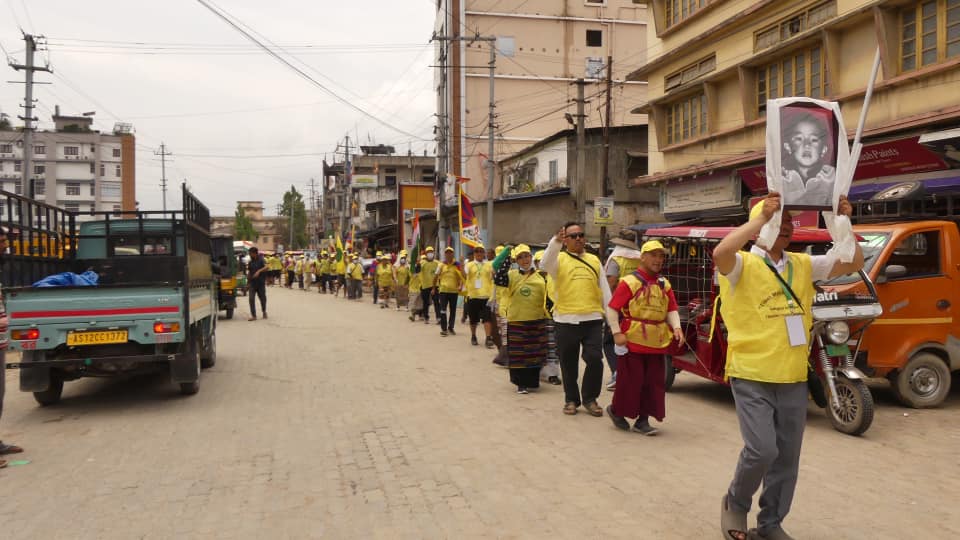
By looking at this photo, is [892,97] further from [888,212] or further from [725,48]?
[725,48]

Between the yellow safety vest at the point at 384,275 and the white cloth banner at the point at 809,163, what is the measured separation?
2302 cm

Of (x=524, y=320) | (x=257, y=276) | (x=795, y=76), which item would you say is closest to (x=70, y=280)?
(x=524, y=320)

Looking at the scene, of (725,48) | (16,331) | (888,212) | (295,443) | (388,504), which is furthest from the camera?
(725,48)

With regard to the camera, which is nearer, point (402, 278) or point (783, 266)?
point (783, 266)

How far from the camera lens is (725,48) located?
1917 cm

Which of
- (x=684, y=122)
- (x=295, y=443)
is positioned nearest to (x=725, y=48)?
(x=684, y=122)

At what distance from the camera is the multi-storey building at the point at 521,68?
4522 cm

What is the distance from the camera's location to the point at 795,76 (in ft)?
55.0

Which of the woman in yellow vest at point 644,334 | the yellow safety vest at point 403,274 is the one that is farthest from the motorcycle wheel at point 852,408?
the yellow safety vest at point 403,274

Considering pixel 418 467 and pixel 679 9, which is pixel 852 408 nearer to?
pixel 418 467

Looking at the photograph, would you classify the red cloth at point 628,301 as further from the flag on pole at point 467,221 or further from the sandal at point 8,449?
the flag on pole at point 467,221

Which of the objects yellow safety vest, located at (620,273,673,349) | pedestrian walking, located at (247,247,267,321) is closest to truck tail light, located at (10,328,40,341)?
yellow safety vest, located at (620,273,673,349)

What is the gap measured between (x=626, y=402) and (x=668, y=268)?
419cm

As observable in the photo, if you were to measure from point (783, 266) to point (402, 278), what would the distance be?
20276 mm
